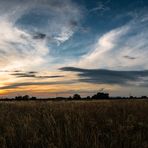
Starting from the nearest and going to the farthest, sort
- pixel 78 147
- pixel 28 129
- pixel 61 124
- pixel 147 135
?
1. pixel 78 147
2. pixel 147 135
3. pixel 28 129
4. pixel 61 124

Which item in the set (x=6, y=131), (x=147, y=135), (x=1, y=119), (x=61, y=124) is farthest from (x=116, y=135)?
(x=1, y=119)

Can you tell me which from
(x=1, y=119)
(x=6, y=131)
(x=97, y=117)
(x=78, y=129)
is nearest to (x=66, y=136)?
(x=78, y=129)

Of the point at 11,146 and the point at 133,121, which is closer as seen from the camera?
the point at 11,146

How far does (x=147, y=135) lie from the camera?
22.3ft

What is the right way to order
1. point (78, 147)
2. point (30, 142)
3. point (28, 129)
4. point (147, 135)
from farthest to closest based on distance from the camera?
1. point (28, 129)
2. point (147, 135)
3. point (30, 142)
4. point (78, 147)

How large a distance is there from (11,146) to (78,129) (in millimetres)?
1566

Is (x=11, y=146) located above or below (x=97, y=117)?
below

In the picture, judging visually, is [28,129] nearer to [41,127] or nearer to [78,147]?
[41,127]

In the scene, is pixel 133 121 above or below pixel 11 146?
above

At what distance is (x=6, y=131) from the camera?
7512 mm

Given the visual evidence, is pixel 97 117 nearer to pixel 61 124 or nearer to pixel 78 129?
pixel 61 124

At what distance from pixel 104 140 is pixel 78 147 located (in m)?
0.72

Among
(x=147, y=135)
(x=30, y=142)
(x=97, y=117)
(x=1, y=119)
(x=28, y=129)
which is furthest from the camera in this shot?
(x=1, y=119)

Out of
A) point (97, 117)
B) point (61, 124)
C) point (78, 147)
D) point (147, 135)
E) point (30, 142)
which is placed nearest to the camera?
point (78, 147)
